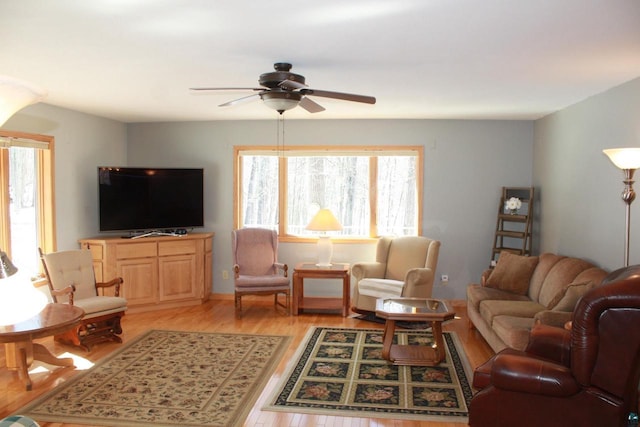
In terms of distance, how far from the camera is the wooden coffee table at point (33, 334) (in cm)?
367

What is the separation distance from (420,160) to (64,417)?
4787mm

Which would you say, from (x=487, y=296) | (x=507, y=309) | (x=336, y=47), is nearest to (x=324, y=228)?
(x=487, y=296)

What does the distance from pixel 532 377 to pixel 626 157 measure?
185 centimetres

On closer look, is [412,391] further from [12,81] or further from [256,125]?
[256,125]

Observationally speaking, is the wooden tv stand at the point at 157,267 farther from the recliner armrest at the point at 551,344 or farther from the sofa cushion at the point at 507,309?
the recliner armrest at the point at 551,344

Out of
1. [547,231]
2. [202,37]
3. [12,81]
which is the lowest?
[547,231]

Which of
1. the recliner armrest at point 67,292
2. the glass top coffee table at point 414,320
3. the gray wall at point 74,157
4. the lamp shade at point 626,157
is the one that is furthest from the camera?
the gray wall at point 74,157

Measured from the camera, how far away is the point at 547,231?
592 centimetres

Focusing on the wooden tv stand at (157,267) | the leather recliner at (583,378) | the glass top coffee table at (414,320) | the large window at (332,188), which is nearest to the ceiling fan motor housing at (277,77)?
the glass top coffee table at (414,320)

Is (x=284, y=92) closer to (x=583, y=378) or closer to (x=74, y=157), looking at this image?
(x=583, y=378)

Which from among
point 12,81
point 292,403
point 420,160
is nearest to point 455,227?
point 420,160

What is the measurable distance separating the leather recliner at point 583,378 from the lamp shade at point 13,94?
8.41 ft

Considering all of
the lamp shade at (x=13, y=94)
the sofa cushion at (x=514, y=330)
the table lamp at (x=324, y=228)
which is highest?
the lamp shade at (x=13, y=94)

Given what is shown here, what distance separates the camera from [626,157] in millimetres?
3639
